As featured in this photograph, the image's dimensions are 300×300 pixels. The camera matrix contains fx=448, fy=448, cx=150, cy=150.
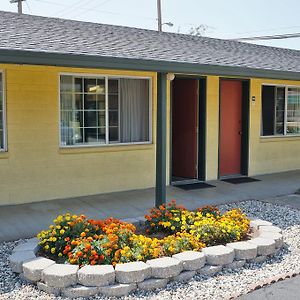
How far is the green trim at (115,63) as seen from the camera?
5.42m

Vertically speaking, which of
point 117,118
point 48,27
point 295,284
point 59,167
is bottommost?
point 295,284

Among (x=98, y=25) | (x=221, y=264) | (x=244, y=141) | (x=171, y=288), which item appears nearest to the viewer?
(x=171, y=288)

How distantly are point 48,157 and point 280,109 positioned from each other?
6.71 metres

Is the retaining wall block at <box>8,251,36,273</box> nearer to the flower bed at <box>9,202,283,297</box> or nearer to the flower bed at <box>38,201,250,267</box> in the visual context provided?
the flower bed at <box>9,202,283,297</box>

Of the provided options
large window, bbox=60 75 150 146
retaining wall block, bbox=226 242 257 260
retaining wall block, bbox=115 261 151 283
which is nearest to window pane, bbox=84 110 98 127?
large window, bbox=60 75 150 146

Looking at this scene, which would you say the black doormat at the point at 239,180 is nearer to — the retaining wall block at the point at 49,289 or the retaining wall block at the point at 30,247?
the retaining wall block at the point at 30,247

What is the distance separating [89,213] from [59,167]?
1.36 m

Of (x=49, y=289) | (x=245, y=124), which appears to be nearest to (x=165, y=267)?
(x=49, y=289)

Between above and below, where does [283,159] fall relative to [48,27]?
below

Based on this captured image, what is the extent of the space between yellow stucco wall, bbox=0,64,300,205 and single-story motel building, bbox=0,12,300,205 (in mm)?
18

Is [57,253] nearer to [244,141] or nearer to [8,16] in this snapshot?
[8,16]

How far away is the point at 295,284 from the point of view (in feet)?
15.1

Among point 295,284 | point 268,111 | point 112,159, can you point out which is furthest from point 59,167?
point 268,111

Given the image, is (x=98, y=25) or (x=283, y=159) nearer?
(x=98, y=25)
